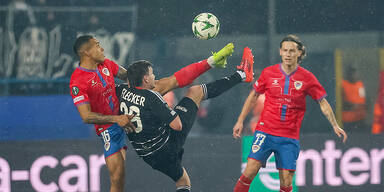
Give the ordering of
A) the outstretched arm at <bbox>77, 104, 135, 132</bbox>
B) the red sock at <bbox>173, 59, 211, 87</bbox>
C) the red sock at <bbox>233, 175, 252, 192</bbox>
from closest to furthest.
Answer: the outstretched arm at <bbox>77, 104, 135, 132</bbox> < the red sock at <bbox>233, 175, 252, 192</bbox> < the red sock at <bbox>173, 59, 211, 87</bbox>

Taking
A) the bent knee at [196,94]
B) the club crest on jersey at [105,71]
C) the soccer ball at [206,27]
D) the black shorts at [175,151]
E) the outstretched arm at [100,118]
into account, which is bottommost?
the black shorts at [175,151]

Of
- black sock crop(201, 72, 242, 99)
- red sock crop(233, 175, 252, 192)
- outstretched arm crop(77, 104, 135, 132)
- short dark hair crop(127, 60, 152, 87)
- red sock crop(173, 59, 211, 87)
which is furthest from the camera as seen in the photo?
black sock crop(201, 72, 242, 99)

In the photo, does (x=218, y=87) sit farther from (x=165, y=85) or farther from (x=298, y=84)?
(x=298, y=84)

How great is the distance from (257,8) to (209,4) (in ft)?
1.91

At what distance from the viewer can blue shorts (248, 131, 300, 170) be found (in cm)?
619

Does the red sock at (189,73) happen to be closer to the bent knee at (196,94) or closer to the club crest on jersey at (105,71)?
the bent knee at (196,94)

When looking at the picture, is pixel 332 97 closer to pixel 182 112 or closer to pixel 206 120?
pixel 206 120

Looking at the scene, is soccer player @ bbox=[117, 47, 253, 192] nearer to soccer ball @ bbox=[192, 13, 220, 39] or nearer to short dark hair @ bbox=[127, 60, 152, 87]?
short dark hair @ bbox=[127, 60, 152, 87]

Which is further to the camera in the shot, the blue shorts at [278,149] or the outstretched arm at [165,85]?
the outstretched arm at [165,85]

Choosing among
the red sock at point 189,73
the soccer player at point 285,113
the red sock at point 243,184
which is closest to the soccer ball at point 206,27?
the red sock at point 189,73

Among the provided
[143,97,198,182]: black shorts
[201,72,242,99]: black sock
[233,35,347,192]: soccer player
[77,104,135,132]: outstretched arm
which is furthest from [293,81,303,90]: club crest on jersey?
[77,104,135,132]: outstretched arm

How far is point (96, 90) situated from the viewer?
6.21 m

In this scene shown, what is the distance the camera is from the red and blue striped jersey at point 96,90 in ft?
20.2

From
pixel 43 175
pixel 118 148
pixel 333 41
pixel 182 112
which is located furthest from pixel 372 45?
pixel 43 175
